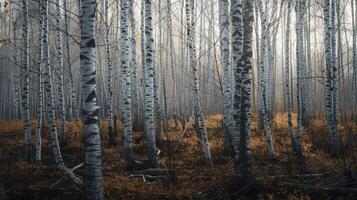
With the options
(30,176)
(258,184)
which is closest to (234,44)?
(258,184)

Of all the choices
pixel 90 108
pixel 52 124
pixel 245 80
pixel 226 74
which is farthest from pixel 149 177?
pixel 90 108

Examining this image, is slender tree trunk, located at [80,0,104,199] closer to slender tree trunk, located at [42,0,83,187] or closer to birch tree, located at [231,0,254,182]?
slender tree trunk, located at [42,0,83,187]

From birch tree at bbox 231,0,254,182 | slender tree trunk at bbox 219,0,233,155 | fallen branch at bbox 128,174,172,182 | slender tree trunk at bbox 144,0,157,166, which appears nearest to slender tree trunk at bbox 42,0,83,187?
fallen branch at bbox 128,174,172,182

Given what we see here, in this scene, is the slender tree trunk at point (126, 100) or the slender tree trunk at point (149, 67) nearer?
the slender tree trunk at point (149, 67)

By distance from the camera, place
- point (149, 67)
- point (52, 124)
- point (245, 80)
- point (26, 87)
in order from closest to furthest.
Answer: point (245, 80) < point (52, 124) < point (149, 67) < point (26, 87)

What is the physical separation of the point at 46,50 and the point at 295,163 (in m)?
8.49

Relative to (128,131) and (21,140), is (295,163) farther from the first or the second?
(21,140)

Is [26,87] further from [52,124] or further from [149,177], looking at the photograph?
[149,177]

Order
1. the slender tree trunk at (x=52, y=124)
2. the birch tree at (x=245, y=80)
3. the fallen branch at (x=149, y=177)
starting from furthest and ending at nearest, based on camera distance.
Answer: the fallen branch at (x=149, y=177)
the slender tree trunk at (x=52, y=124)
the birch tree at (x=245, y=80)

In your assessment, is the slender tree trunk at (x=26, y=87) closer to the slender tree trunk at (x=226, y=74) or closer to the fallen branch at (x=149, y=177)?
the fallen branch at (x=149, y=177)

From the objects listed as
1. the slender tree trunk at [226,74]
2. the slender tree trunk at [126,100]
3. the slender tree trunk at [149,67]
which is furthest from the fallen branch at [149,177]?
the slender tree trunk at [226,74]

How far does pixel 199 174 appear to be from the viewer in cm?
1006

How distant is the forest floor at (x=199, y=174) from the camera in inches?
302

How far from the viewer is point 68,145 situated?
1509 cm
